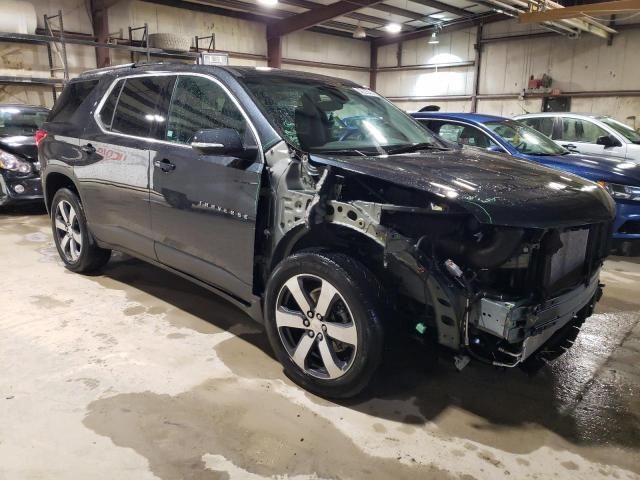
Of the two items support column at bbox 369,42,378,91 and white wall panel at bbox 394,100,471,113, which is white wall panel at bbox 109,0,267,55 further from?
white wall panel at bbox 394,100,471,113

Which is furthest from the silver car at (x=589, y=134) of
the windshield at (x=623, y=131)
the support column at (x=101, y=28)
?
the support column at (x=101, y=28)

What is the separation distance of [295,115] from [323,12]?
11.4 meters

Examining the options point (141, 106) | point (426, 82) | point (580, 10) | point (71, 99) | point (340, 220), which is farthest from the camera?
point (426, 82)

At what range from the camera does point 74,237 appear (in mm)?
4172

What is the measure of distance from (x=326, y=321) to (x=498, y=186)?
3.33 ft

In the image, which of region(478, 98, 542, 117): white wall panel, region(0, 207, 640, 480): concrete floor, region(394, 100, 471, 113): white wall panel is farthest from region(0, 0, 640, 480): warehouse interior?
region(394, 100, 471, 113): white wall panel

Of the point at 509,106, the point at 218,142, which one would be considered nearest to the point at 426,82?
the point at 509,106

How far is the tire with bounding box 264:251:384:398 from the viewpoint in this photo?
7.25 ft

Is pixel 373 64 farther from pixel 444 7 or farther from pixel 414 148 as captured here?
pixel 414 148

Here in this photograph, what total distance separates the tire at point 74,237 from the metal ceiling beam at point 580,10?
9.59m

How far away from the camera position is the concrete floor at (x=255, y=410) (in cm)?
203

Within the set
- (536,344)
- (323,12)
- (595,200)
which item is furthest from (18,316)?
(323,12)

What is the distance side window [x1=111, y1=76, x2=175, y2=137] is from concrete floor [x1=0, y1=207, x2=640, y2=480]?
1306 mm

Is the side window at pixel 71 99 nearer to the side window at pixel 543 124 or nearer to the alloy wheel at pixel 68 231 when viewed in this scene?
the alloy wheel at pixel 68 231
